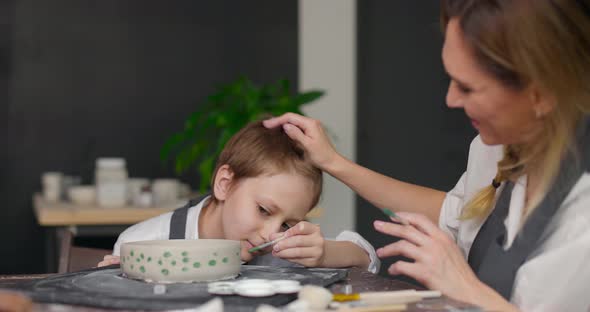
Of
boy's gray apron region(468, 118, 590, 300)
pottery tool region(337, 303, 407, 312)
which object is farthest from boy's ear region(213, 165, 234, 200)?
pottery tool region(337, 303, 407, 312)

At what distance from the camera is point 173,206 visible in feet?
11.9

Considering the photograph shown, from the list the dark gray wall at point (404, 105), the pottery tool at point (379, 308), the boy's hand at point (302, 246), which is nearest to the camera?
the pottery tool at point (379, 308)

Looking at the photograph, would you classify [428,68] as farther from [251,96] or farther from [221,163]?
[221,163]

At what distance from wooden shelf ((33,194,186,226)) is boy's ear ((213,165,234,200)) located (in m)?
1.57

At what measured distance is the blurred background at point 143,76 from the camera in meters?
4.27

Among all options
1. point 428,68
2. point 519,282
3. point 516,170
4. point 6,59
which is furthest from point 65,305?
point 6,59

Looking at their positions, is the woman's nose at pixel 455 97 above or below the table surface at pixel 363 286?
above

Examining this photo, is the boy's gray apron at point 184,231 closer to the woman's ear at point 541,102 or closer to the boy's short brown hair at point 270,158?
the boy's short brown hair at point 270,158

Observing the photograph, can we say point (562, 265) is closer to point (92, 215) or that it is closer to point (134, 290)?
point (134, 290)

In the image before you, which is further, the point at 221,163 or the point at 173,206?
the point at 173,206

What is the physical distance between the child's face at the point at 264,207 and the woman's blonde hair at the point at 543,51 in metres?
0.57

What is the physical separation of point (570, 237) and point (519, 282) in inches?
4.4

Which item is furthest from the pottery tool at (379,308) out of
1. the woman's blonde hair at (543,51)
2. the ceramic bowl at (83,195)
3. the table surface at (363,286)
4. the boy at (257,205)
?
the ceramic bowl at (83,195)

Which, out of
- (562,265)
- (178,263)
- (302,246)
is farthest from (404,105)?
(178,263)
